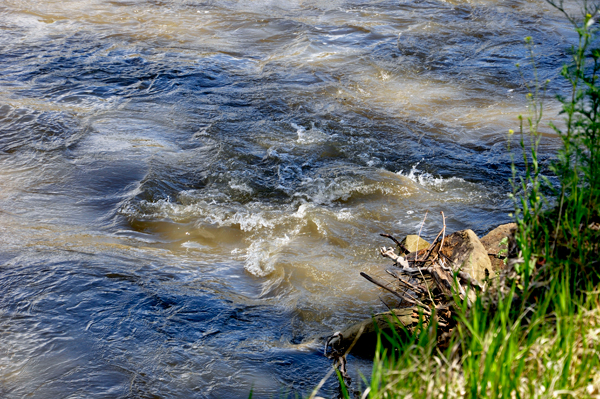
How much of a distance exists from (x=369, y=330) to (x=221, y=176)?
3.06 meters

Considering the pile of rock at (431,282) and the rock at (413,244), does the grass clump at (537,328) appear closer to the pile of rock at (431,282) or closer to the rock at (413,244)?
the pile of rock at (431,282)

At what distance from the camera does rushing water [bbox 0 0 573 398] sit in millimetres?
3922

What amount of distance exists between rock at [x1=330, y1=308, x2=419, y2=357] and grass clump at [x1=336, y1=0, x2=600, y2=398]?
106cm

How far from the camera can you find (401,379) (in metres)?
2.15

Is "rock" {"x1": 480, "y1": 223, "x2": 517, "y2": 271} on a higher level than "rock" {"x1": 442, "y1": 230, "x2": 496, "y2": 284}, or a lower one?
lower

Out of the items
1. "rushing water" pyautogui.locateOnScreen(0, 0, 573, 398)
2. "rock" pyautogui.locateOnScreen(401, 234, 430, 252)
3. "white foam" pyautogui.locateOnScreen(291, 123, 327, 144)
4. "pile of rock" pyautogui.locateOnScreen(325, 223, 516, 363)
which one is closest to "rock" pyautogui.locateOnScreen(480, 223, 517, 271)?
"pile of rock" pyautogui.locateOnScreen(325, 223, 516, 363)

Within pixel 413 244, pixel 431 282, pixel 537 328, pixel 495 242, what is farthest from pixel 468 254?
pixel 537 328

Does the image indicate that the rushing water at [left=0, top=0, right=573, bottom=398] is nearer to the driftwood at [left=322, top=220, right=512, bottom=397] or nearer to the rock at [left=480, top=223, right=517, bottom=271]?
the driftwood at [left=322, top=220, right=512, bottom=397]

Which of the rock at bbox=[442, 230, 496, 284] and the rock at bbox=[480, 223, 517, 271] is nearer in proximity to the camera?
the rock at bbox=[442, 230, 496, 284]

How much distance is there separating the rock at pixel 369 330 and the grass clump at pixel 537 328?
1.06 m

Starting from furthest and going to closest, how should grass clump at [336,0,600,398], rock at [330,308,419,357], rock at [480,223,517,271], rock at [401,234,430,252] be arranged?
rock at [401,234,430,252] < rock at [480,223,517,271] < rock at [330,308,419,357] < grass clump at [336,0,600,398]

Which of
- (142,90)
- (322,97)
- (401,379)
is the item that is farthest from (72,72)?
(401,379)

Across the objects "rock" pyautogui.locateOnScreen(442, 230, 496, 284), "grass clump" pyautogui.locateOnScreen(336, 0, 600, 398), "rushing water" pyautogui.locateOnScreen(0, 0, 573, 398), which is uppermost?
"grass clump" pyautogui.locateOnScreen(336, 0, 600, 398)

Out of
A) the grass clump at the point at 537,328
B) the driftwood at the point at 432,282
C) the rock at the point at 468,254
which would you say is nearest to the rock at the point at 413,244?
the driftwood at the point at 432,282
